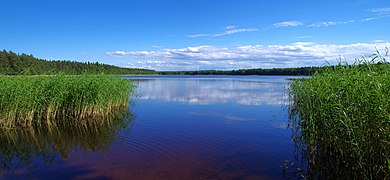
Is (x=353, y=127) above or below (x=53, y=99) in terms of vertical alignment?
above

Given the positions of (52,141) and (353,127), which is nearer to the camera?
(353,127)

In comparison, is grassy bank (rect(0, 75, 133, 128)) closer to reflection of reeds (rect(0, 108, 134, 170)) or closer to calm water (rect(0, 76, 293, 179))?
reflection of reeds (rect(0, 108, 134, 170))

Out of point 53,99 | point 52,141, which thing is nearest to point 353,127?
point 52,141

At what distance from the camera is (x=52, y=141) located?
10.5 metres

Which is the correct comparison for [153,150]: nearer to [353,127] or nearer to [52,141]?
[52,141]

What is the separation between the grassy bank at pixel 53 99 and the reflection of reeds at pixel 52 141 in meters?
0.74

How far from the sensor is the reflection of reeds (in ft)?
27.9

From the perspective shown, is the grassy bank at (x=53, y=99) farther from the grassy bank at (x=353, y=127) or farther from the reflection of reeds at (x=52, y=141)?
the grassy bank at (x=353, y=127)

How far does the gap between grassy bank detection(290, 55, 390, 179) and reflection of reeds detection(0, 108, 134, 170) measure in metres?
7.10

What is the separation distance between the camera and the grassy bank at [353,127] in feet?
16.4

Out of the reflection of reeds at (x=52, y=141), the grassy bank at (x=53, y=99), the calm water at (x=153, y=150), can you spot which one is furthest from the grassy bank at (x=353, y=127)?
the grassy bank at (x=53, y=99)

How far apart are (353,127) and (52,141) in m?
10.5

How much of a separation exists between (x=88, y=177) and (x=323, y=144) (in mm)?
6360

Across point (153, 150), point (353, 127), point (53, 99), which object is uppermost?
point (353, 127)
